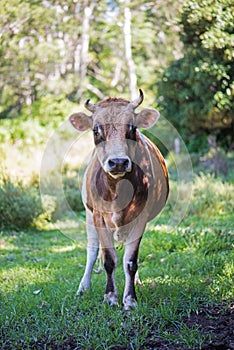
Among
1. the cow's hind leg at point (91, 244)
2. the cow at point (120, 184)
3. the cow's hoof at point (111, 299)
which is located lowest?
the cow's hind leg at point (91, 244)

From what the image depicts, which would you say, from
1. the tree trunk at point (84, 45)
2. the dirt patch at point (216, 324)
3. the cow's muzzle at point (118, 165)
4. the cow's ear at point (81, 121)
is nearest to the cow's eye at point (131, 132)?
the cow's muzzle at point (118, 165)

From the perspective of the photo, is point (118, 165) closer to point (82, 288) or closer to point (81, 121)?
point (81, 121)

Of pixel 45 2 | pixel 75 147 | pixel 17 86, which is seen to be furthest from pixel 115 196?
pixel 17 86

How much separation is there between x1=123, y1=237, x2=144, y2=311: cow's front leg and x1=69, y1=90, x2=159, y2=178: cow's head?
31.6 inches

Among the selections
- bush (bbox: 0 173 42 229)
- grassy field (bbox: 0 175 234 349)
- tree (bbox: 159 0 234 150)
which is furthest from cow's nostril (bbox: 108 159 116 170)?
tree (bbox: 159 0 234 150)

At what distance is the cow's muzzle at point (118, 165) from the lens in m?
3.75

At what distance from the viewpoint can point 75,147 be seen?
1397 cm

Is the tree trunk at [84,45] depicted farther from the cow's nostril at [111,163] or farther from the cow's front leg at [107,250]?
the cow's nostril at [111,163]

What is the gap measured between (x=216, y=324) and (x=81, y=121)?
205cm

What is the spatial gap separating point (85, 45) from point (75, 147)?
7.45 m

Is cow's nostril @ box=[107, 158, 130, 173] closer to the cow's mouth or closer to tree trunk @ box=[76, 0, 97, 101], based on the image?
the cow's mouth

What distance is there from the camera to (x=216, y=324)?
11.7ft

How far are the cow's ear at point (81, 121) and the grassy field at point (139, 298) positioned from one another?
152cm

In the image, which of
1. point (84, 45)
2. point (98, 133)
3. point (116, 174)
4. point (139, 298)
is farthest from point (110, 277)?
point (84, 45)
